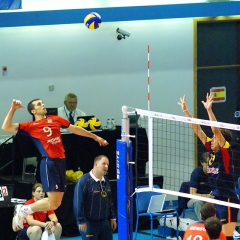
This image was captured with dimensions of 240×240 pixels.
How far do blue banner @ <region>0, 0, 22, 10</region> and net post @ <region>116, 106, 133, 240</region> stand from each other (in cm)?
466

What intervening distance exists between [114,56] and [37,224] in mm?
4992

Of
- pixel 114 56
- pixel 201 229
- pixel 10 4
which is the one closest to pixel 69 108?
pixel 114 56

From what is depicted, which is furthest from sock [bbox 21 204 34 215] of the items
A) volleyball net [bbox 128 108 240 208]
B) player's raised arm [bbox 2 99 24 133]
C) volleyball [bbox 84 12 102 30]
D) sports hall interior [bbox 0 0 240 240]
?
volleyball net [bbox 128 108 240 208]

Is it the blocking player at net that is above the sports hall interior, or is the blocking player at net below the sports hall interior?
below

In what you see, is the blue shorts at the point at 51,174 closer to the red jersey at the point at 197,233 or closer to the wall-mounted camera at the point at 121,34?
the red jersey at the point at 197,233

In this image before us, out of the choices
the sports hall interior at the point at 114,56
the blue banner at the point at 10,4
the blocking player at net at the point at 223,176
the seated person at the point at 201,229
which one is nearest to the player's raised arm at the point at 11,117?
the blocking player at net at the point at 223,176

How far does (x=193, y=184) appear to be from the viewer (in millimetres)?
12695

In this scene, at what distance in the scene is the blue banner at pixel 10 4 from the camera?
13.4 meters

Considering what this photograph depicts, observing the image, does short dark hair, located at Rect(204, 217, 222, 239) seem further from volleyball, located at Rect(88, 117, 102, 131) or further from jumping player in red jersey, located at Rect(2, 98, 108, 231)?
volleyball, located at Rect(88, 117, 102, 131)

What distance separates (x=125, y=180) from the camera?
9.88m

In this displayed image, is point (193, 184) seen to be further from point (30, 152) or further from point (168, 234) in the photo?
point (30, 152)

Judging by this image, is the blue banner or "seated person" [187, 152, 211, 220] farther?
the blue banner

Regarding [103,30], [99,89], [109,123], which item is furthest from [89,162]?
[103,30]

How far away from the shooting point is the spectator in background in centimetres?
1066
